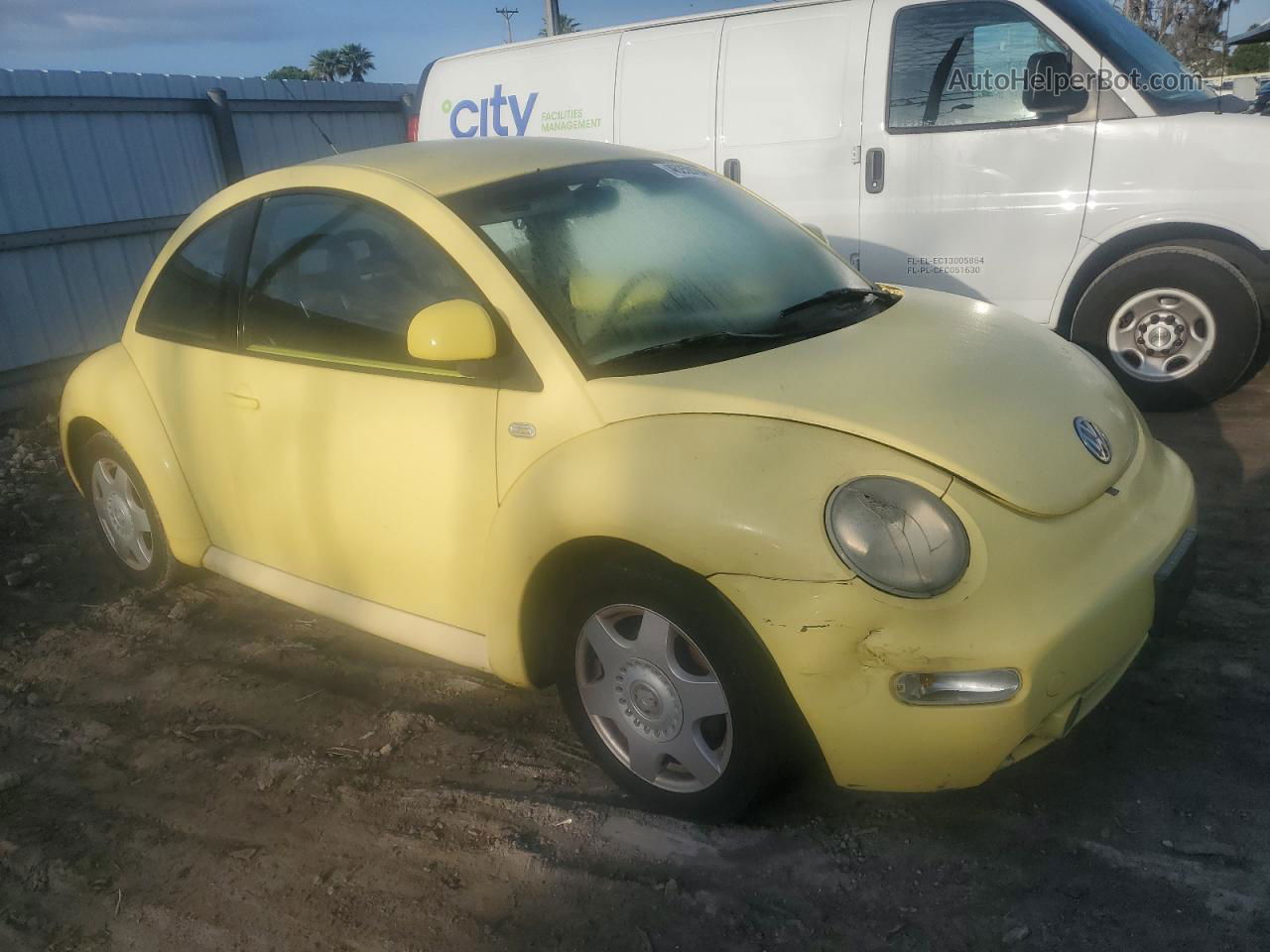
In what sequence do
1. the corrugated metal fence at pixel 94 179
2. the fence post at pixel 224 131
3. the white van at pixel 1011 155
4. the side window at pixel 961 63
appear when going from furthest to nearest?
the fence post at pixel 224 131, the corrugated metal fence at pixel 94 179, the side window at pixel 961 63, the white van at pixel 1011 155

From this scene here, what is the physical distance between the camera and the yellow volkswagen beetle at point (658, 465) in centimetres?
213

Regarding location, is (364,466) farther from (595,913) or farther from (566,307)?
(595,913)

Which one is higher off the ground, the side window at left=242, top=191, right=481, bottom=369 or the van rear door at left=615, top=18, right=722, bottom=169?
the van rear door at left=615, top=18, right=722, bottom=169

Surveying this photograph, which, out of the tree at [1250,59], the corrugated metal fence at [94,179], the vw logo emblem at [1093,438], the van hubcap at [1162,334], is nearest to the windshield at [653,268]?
the vw logo emblem at [1093,438]

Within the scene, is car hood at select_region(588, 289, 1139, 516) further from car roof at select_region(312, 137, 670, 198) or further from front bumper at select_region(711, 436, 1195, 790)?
car roof at select_region(312, 137, 670, 198)

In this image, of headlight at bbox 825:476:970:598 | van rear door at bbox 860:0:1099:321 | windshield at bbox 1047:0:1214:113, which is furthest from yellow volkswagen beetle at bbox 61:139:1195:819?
windshield at bbox 1047:0:1214:113

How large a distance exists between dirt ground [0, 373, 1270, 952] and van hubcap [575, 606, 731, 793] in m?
0.17

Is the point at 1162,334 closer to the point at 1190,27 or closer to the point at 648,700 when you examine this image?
the point at 648,700

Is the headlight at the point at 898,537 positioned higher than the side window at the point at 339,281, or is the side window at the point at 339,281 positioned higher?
the side window at the point at 339,281

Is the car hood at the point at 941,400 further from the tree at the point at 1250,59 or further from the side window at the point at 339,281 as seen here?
the tree at the point at 1250,59

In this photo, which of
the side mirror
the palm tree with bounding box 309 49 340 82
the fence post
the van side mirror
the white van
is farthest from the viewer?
the palm tree with bounding box 309 49 340 82

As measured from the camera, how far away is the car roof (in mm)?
2982

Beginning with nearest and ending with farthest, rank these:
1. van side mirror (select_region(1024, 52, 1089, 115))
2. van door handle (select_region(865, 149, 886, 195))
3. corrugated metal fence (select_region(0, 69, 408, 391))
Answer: van side mirror (select_region(1024, 52, 1089, 115)) → van door handle (select_region(865, 149, 886, 195)) → corrugated metal fence (select_region(0, 69, 408, 391))

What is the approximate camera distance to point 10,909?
2.51m
